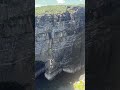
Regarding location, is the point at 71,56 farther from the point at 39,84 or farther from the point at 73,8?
the point at 73,8

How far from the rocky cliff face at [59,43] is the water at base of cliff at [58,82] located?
0.49 metres

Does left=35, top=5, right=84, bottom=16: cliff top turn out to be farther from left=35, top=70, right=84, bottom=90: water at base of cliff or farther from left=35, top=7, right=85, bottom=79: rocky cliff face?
left=35, top=70, right=84, bottom=90: water at base of cliff

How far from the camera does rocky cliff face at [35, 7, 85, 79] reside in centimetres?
2658

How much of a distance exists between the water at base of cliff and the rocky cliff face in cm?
49

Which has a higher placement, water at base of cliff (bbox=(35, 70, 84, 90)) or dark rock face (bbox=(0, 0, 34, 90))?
dark rock face (bbox=(0, 0, 34, 90))

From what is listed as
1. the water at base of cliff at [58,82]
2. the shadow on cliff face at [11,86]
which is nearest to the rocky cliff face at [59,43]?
the water at base of cliff at [58,82]

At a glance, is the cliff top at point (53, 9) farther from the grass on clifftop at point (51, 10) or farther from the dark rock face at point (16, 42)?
the dark rock face at point (16, 42)

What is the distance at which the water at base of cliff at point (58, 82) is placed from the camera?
2609 cm

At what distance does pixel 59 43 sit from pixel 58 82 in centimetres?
366

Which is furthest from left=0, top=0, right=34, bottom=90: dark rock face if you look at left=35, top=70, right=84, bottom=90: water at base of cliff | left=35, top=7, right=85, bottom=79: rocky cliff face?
left=35, top=70, right=84, bottom=90: water at base of cliff

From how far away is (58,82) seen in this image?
85.3 feet

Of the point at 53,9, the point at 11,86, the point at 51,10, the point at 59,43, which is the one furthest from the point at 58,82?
the point at 11,86

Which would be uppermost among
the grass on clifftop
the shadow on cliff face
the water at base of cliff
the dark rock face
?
the grass on clifftop

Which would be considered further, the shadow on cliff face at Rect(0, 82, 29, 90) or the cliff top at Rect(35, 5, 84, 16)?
the cliff top at Rect(35, 5, 84, 16)
